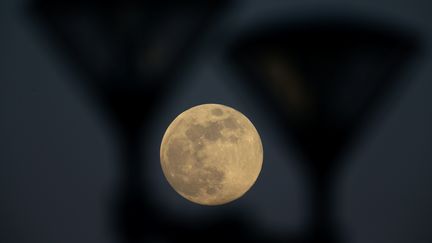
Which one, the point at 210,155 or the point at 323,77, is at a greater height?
the point at 323,77

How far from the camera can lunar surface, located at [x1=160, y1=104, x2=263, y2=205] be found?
9.35ft

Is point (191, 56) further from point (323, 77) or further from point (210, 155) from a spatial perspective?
point (323, 77)

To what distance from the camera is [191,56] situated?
339cm

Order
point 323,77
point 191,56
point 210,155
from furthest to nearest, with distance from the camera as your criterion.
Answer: point 191,56 → point 323,77 → point 210,155

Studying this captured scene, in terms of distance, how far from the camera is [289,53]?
115 inches

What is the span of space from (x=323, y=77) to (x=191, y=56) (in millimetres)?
1048

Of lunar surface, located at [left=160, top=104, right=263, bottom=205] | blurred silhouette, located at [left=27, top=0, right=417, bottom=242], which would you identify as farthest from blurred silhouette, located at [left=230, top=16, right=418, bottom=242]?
lunar surface, located at [left=160, top=104, right=263, bottom=205]

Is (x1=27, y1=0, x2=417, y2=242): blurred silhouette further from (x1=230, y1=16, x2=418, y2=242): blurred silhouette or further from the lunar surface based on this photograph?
the lunar surface

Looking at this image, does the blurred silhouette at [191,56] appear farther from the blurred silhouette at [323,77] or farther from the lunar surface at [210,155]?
the lunar surface at [210,155]

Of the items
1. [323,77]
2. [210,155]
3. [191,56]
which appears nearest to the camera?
[210,155]

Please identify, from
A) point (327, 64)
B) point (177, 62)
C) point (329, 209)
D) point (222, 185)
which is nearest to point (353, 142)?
point (329, 209)

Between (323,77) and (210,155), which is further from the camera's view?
(323,77)

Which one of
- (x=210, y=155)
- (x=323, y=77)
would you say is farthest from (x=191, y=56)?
(x=323, y=77)

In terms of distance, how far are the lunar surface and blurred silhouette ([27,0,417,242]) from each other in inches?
9.4
